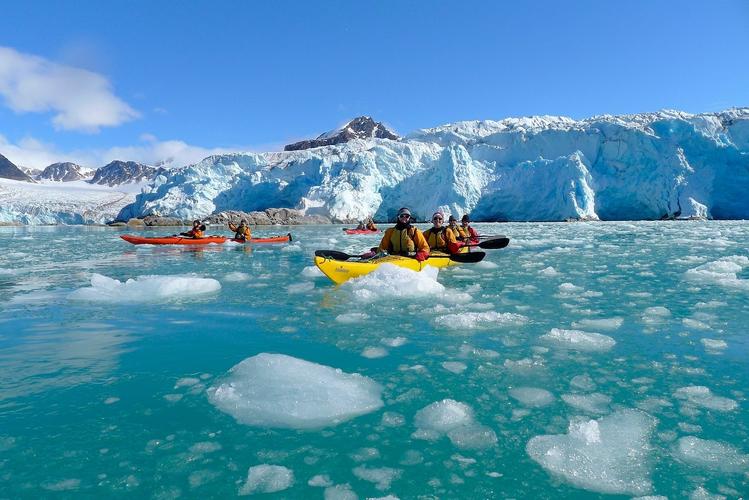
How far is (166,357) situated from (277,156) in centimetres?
10855

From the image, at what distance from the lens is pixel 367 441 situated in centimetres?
242

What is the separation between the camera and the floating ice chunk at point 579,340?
399 centimetres

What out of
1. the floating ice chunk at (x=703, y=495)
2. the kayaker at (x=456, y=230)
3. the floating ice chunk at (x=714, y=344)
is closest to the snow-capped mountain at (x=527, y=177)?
the kayaker at (x=456, y=230)

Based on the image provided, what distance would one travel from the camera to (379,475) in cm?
210

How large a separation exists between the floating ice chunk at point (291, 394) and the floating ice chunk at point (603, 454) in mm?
1037

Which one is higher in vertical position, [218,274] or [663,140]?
[663,140]

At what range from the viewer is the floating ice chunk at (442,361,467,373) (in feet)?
11.3

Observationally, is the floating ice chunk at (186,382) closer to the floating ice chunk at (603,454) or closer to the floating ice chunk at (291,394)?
the floating ice chunk at (291,394)

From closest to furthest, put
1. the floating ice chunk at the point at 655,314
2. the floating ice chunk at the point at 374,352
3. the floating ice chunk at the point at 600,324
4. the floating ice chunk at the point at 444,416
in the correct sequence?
the floating ice chunk at the point at 444,416 → the floating ice chunk at the point at 374,352 → the floating ice chunk at the point at 600,324 → the floating ice chunk at the point at 655,314

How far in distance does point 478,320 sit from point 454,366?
147 cm

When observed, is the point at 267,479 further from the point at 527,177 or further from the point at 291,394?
the point at 527,177

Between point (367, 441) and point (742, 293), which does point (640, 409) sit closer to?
point (367, 441)

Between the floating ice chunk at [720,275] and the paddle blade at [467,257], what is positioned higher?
the paddle blade at [467,257]

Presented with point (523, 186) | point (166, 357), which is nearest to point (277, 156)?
point (523, 186)
